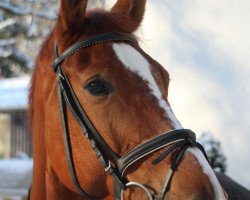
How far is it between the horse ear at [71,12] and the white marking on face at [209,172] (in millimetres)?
886

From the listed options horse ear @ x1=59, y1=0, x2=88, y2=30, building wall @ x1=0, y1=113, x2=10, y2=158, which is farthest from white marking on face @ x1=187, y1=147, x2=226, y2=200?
building wall @ x1=0, y1=113, x2=10, y2=158

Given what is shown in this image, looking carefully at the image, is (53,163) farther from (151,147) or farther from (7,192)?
(7,192)

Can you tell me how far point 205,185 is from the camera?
2096 millimetres

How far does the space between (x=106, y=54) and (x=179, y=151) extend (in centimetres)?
60

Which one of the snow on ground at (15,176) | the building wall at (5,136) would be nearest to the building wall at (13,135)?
the building wall at (5,136)

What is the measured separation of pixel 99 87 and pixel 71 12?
16.9 inches

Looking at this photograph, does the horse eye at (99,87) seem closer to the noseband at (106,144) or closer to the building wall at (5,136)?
the noseband at (106,144)

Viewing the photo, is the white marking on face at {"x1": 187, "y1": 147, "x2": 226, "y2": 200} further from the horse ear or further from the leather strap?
the horse ear

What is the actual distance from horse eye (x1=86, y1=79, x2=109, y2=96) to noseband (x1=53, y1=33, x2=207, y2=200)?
0.12m

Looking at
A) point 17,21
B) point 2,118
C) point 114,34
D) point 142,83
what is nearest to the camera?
point 142,83

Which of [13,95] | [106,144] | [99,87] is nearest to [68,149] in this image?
[106,144]

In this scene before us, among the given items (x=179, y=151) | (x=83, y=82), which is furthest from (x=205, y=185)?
(x=83, y=82)

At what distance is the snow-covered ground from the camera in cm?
512

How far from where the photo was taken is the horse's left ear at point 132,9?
2.88 meters
